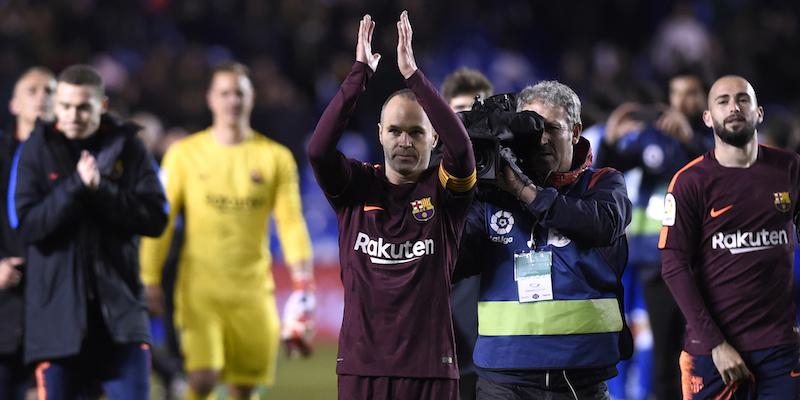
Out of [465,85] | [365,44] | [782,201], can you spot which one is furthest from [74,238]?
[782,201]

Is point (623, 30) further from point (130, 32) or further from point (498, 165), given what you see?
point (498, 165)

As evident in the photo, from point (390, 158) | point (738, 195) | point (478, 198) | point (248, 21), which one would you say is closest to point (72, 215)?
point (390, 158)

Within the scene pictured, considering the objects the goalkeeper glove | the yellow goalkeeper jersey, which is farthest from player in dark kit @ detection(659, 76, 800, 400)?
the yellow goalkeeper jersey

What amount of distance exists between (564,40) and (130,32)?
695cm

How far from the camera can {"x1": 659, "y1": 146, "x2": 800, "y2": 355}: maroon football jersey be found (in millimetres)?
4281

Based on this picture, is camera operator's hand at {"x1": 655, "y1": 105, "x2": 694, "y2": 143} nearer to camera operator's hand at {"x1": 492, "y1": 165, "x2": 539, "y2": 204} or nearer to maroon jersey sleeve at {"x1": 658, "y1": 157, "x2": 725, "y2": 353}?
maroon jersey sleeve at {"x1": 658, "y1": 157, "x2": 725, "y2": 353}

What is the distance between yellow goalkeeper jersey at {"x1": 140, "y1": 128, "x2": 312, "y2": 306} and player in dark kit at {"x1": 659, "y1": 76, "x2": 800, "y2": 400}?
2923mm

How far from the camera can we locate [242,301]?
6.21m

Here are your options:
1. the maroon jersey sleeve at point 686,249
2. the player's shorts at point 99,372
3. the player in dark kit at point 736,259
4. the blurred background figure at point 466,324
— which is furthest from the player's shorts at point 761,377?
the player's shorts at point 99,372

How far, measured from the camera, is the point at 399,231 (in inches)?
149

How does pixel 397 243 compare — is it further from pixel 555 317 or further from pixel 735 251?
pixel 735 251

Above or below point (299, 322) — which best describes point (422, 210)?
above

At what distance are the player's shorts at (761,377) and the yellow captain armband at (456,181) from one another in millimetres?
1571

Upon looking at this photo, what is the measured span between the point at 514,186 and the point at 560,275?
0.43 metres
